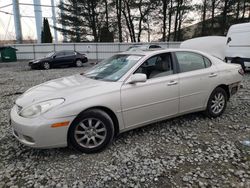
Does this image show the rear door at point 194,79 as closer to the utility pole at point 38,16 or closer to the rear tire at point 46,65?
the rear tire at point 46,65

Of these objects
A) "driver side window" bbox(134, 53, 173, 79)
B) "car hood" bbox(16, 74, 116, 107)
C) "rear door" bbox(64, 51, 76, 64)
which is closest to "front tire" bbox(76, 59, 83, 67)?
"rear door" bbox(64, 51, 76, 64)

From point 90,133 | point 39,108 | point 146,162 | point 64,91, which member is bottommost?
point 146,162

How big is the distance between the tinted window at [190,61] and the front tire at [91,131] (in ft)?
5.45

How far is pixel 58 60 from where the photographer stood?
48.8 feet

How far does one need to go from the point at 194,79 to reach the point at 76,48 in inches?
770

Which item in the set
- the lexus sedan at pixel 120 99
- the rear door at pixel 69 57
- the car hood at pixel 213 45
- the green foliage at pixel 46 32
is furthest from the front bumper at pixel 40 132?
the green foliage at pixel 46 32

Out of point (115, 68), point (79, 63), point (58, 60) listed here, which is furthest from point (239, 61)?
point (58, 60)

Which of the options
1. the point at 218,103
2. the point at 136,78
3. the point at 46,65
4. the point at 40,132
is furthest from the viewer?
the point at 46,65

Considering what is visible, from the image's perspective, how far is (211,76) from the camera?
3963 mm

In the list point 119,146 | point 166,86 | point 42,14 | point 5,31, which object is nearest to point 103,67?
point 166,86

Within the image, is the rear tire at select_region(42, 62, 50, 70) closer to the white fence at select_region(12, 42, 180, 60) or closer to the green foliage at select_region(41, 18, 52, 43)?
the white fence at select_region(12, 42, 180, 60)

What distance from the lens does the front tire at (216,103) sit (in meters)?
4.07

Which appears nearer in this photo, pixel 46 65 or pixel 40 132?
pixel 40 132

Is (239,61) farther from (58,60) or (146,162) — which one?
(58,60)
